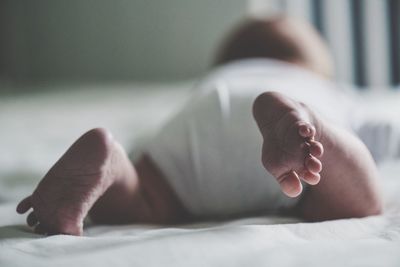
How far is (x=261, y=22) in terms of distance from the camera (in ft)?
5.46

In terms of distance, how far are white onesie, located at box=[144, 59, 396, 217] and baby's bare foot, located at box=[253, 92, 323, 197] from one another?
0.16m

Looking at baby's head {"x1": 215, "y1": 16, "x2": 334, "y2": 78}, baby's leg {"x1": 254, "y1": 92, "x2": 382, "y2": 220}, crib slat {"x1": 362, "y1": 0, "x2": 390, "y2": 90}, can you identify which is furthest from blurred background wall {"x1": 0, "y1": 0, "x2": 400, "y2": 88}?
baby's leg {"x1": 254, "y1": 92, "x2": 382, "y2": 220}

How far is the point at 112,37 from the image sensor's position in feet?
9.04

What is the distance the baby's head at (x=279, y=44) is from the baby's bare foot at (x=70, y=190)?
3.10 ft

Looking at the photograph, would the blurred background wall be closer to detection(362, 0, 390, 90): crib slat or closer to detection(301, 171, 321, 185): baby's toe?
detection(362, 0, 390, 90): crib slat

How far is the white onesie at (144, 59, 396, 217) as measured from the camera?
784 millimetres

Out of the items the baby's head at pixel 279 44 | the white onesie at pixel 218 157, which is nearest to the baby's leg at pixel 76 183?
the white onesie at pixel 218 157

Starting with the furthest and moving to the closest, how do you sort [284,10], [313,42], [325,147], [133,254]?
[284,10]
[313,42]
[325,147]
[133,254]

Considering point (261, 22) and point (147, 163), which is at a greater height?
point (261, 22)

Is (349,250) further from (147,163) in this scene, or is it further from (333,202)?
(147,163)

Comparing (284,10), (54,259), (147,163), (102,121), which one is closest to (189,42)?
(284,10)

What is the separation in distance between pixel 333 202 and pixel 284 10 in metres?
1.93

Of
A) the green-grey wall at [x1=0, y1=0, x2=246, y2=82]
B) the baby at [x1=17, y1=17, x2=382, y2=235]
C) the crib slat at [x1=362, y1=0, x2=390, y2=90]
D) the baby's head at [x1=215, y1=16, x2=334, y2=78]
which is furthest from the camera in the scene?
the green-grey wall at [x1=0, y1=0, x2=246, y2=82]

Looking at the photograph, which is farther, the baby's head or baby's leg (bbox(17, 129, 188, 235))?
the baby's head
